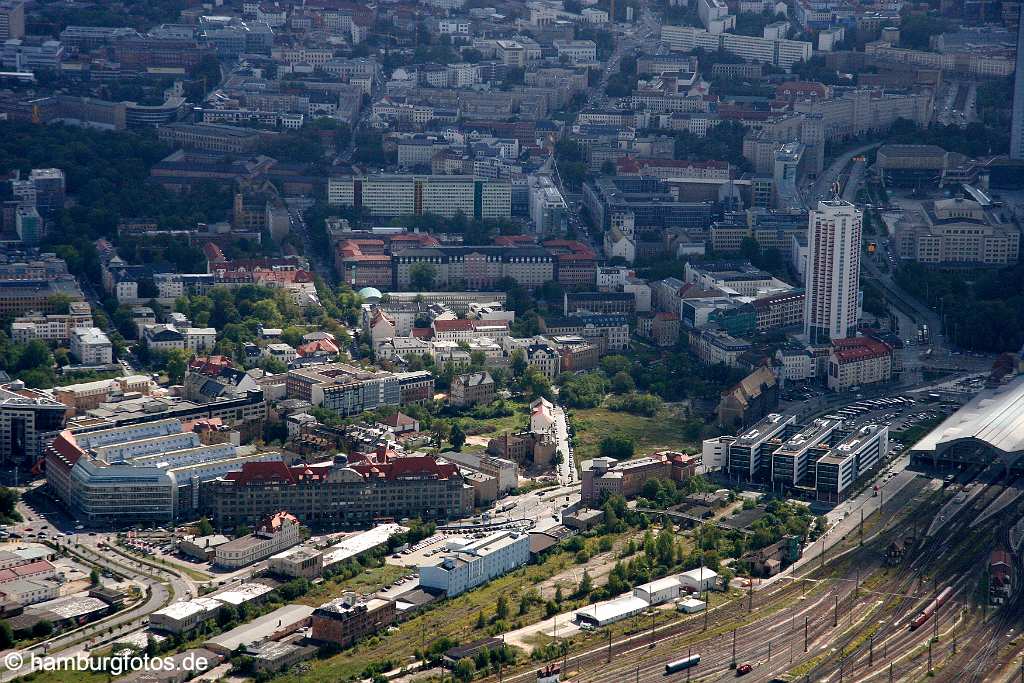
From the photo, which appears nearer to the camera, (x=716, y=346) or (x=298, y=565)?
(x=298, y=565)

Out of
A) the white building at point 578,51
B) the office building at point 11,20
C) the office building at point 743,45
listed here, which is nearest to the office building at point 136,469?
the office building at point 11,20

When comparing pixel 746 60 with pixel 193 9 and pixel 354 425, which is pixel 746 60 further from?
pixel 354 425

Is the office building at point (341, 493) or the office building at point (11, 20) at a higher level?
the office building at point (11, 20)

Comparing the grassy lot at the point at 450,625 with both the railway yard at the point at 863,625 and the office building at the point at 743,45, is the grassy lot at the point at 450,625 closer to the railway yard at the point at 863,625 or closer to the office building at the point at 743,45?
the railway yard at the point at 863,625

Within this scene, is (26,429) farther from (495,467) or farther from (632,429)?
(632,429)

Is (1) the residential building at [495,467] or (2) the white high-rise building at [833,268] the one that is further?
(2) the white high-rise building at [833,268]

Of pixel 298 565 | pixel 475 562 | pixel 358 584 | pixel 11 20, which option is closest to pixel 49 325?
pixel 298 565

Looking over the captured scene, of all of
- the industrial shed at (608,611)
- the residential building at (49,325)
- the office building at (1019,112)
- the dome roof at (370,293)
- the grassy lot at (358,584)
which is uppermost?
the office building at (1019,112)
